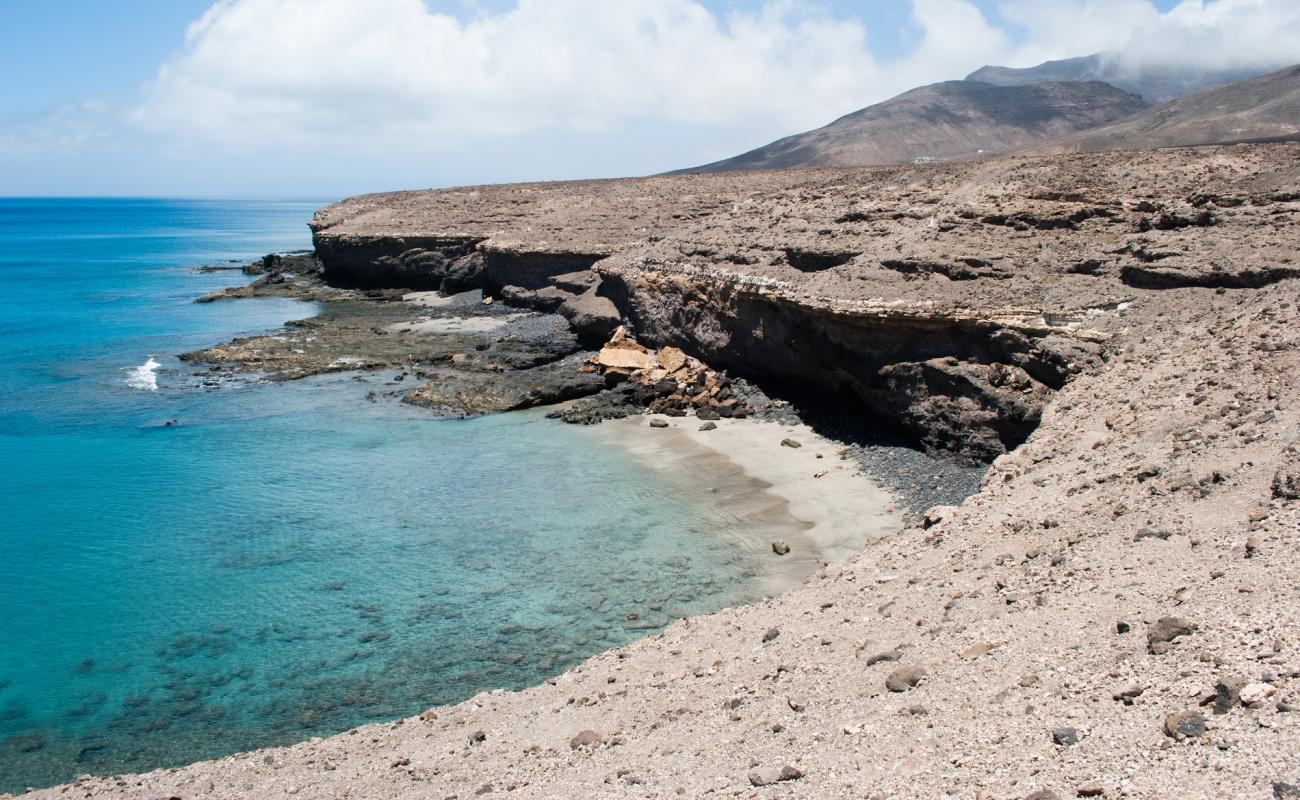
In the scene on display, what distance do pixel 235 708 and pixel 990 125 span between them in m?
93.6

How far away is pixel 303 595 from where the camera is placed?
1509 cm

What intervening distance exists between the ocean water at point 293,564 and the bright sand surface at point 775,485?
0.60m

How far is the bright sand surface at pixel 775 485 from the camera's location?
53.2 feet

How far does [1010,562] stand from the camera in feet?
34.3

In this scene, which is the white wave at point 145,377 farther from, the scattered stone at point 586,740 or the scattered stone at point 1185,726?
the scattered stone at point 1185,726

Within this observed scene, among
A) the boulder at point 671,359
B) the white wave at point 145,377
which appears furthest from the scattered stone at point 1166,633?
the white wave at point 145,377

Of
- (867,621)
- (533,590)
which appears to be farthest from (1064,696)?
(533,590)

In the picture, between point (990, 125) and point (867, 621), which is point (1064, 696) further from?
point (990, 125)

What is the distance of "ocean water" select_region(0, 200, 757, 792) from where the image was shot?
40.2 ft

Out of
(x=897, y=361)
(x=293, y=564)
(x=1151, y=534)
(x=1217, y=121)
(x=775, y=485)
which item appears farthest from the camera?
(x=1217, y=121)

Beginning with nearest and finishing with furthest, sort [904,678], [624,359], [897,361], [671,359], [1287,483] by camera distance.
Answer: [904,678] < [1287,483] < [897,361] < [671,359] < [624,359]

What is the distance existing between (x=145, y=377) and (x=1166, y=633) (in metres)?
32.5

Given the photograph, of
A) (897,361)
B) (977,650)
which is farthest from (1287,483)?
(897,361)

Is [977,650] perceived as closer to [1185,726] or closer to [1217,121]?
[1185,726]
